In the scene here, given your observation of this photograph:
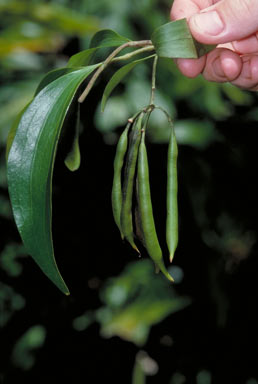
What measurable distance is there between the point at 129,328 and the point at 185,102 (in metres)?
0.78

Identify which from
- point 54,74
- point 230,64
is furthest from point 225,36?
point 54,74

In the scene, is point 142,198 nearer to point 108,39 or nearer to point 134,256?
point 108,39

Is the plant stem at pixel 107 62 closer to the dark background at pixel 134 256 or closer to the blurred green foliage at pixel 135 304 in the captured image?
the dark background at pixel 134 256

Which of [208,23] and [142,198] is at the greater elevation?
[208,23]

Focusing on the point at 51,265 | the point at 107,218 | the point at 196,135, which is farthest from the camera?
the point at 107,218

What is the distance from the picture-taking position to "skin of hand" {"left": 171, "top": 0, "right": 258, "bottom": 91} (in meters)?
0.84

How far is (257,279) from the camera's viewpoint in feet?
5.99

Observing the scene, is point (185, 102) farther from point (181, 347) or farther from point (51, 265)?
point (51, 265)

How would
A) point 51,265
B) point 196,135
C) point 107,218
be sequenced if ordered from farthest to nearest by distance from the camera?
point 107,218 < point 196,135 < point 51,265

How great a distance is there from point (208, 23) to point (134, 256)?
3.81 feet

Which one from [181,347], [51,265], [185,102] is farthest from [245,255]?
[51,265]

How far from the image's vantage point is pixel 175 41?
2.63 ft

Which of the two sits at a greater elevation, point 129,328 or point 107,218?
point 107,218

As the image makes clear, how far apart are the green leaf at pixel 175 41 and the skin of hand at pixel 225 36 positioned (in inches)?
0.5
